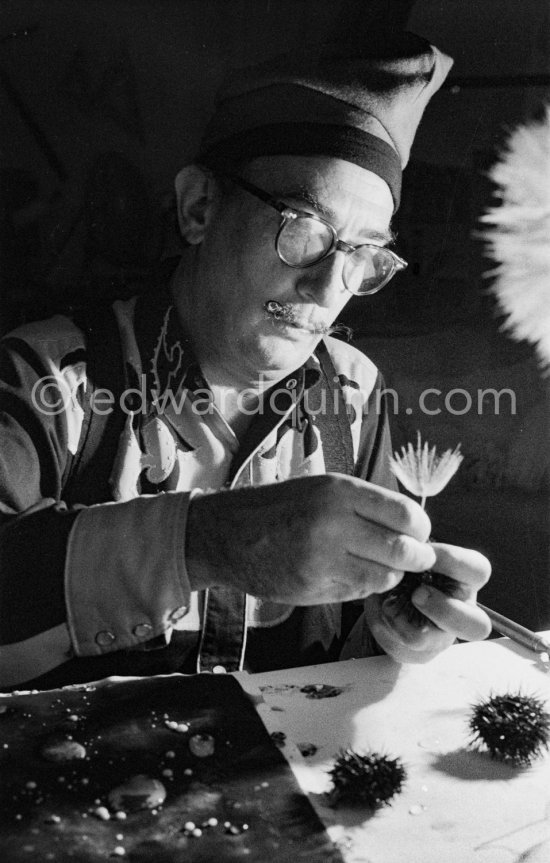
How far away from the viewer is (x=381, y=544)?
2.77 feet

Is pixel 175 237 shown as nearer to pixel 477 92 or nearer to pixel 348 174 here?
pixel 348 174

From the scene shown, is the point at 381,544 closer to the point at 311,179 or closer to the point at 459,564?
the point at 459,564

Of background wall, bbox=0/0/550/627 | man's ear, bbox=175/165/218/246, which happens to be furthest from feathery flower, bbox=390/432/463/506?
man's ear, bbox=175/165/218/246

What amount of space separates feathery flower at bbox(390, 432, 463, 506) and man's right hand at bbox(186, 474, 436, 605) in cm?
29

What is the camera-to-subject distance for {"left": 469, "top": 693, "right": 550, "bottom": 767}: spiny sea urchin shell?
0.86 meters

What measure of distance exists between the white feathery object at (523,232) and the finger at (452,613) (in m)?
0.43

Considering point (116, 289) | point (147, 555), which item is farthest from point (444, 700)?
point (116, 289)

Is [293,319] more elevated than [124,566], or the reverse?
[293,319]

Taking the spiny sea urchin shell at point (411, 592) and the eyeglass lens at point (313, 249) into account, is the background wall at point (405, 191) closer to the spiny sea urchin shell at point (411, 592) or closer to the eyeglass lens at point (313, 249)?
the eyeglass lens at point (313, 249)

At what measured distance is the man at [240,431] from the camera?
0.88 meters

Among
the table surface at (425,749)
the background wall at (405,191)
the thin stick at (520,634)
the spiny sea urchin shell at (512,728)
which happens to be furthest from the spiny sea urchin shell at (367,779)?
the background wall at (405,191)

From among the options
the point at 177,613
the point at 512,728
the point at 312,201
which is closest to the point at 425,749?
the point at 512,728

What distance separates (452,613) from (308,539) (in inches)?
9.4

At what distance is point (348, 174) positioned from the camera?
1.00m
